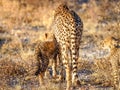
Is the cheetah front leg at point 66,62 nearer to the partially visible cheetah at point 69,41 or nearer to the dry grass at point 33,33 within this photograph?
the partially visible cheetah at point 69,41

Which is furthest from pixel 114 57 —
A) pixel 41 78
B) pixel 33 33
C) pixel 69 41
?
pixel 33 33

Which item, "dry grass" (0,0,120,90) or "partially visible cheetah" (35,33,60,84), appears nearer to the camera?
"partially visible cheetah" (35,33,60,84)

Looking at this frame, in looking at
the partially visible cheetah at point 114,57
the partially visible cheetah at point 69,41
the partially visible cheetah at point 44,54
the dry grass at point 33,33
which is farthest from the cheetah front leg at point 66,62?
the partially visible cheetah at point 114,57

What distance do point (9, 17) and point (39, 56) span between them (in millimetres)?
9151

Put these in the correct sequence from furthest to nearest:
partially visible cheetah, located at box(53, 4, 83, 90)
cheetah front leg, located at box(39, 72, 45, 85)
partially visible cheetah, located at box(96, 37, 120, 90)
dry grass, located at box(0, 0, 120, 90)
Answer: dry grass, located at box(0, 0, 120, 90), cheetah front leg, located at box(39, 72, 45, 85), partially visible cheetah, located at box(53, 4, 83, 90), partially visible cheetah, located at box(96, 37, 120, 90)

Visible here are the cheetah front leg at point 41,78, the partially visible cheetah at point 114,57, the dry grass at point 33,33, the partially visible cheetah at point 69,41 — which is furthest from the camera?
the dry grass at point 33,33

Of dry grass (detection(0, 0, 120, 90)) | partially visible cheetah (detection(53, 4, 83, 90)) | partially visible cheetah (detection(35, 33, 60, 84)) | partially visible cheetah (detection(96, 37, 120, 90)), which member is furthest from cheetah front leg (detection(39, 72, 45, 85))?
partially visible cheetah (detection(96, 37, 120, 90))

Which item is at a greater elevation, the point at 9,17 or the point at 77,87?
the point at 9,17

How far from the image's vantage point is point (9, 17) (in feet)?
64.2

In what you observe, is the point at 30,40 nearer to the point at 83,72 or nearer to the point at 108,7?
the point at 83,72

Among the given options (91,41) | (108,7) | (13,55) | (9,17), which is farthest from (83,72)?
(108,7)

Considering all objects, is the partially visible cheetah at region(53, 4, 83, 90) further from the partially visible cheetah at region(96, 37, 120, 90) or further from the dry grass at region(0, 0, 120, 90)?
the partially visible cheetah at region(96, 37, 120, 90)

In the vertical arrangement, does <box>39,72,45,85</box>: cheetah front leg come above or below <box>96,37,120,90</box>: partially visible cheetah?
below

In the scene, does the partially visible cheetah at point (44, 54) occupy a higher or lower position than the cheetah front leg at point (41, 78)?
higher
